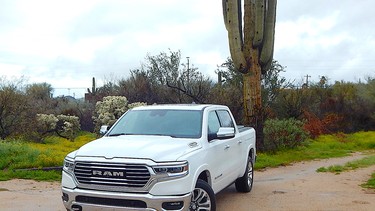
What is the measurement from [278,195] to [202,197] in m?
3.19

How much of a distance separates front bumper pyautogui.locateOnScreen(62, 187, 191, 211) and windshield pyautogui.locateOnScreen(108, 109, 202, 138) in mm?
1434

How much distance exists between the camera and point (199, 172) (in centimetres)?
627

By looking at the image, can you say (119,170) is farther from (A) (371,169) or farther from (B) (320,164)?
(B) (320,164)

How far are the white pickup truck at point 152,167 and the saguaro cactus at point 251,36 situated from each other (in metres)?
7.15

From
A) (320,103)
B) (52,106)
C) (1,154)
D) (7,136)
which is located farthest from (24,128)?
(320,103)

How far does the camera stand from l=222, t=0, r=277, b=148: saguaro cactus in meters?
14.1

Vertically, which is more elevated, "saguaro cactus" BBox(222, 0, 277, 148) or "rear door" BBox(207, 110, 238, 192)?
"saguaro cactus" BBox(222, 0, 277, 148)

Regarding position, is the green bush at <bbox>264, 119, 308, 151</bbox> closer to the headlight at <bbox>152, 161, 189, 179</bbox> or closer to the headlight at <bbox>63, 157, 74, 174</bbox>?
the headlight at <bbox>152, 161, 189, 179</bbox>

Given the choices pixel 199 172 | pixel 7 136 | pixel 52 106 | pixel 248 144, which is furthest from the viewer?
pixel 52 106

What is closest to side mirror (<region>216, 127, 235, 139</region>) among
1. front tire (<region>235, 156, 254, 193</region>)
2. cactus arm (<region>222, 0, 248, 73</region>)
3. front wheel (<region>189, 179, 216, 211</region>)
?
front wheel (<region>189, 179, 216, 211</region>)

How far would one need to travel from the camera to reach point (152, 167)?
5707mm

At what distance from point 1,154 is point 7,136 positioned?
5.89 m

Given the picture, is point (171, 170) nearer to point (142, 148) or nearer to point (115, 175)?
point (142, 148)

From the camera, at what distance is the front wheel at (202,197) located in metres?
6.20
